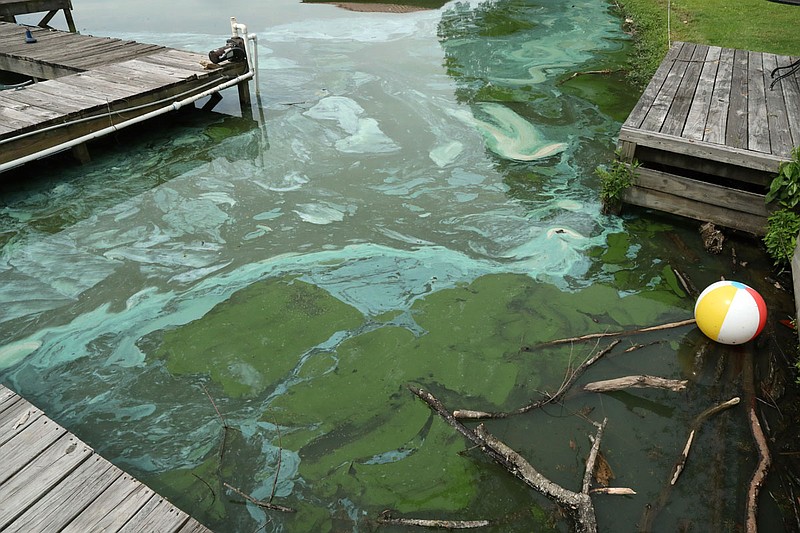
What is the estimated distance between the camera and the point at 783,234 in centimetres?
377

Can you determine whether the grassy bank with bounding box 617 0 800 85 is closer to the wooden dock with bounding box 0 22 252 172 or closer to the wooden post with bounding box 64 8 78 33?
the wooden dock with bounding box 0 22 252 172

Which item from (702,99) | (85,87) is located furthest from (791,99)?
(85,87)

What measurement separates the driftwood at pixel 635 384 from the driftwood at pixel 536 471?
230mm

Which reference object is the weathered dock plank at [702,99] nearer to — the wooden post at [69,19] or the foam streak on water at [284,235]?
the foam streak on water at [284,235]

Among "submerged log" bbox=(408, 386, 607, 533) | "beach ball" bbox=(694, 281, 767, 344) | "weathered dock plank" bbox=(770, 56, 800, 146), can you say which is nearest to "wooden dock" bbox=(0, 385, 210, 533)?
"submerged log" bbox=(408, 386, 607, 533)

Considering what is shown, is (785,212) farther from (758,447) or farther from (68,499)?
(68,499)

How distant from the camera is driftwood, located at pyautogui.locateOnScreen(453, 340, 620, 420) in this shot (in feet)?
9.87

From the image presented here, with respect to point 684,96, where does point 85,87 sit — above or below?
above

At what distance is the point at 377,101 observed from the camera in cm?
695

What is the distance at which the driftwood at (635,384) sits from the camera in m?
3.16

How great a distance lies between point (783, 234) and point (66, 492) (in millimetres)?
4390

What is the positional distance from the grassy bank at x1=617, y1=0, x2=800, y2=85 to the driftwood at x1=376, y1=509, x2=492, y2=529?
6.81m

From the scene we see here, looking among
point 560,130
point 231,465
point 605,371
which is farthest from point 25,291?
point 560,130

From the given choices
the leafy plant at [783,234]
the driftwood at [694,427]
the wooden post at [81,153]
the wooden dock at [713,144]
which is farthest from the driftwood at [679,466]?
the wooden post at [81,153]
